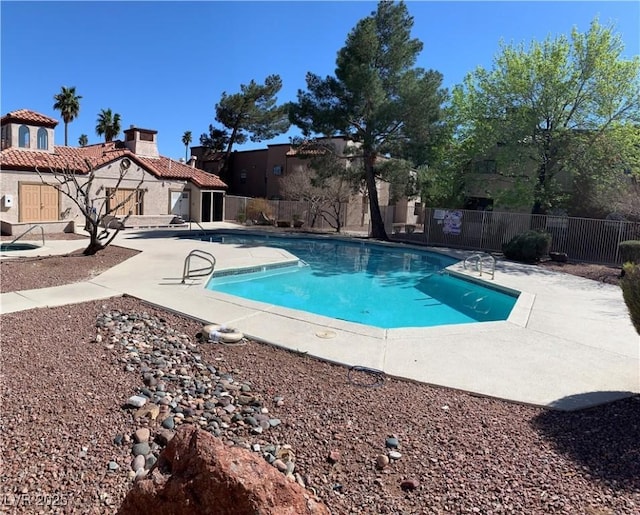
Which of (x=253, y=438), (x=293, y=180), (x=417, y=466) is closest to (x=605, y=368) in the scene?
(x=417, y=466)

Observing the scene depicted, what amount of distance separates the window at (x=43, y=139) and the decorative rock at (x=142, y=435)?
83.0ft

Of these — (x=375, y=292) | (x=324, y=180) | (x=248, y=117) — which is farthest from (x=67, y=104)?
(x=375, y=292)

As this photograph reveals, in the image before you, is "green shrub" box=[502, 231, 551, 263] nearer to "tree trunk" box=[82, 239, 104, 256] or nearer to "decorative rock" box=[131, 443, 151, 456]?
"tree trunk" box=[82, 239, 104, 256]

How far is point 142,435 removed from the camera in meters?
3.95

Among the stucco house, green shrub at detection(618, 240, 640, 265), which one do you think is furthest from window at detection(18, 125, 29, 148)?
green shrub at detection(618, 240, 640, 265)

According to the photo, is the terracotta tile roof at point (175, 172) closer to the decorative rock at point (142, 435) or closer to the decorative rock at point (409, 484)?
the decorative rock at point (142, 435)

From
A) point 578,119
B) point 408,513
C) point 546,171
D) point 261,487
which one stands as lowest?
point 408,513

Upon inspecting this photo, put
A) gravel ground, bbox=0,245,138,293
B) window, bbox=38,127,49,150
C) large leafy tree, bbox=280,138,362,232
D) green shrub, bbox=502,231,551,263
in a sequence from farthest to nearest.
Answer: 1. large leafy tree, bbox=280,138,362,232
2. window, bbox=38,127,49,150
3. green shrub, bbox=502,231,551,263
4. gravel ground, bbox=0,245,138,293

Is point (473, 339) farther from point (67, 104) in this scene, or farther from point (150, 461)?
point (67, 104)

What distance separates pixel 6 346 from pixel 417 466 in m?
5.33

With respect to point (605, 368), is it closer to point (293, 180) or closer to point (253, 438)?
point (253, 438)

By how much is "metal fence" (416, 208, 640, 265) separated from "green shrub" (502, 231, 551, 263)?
9.00ft

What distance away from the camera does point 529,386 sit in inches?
213

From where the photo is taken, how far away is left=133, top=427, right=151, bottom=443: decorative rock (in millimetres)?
3896
